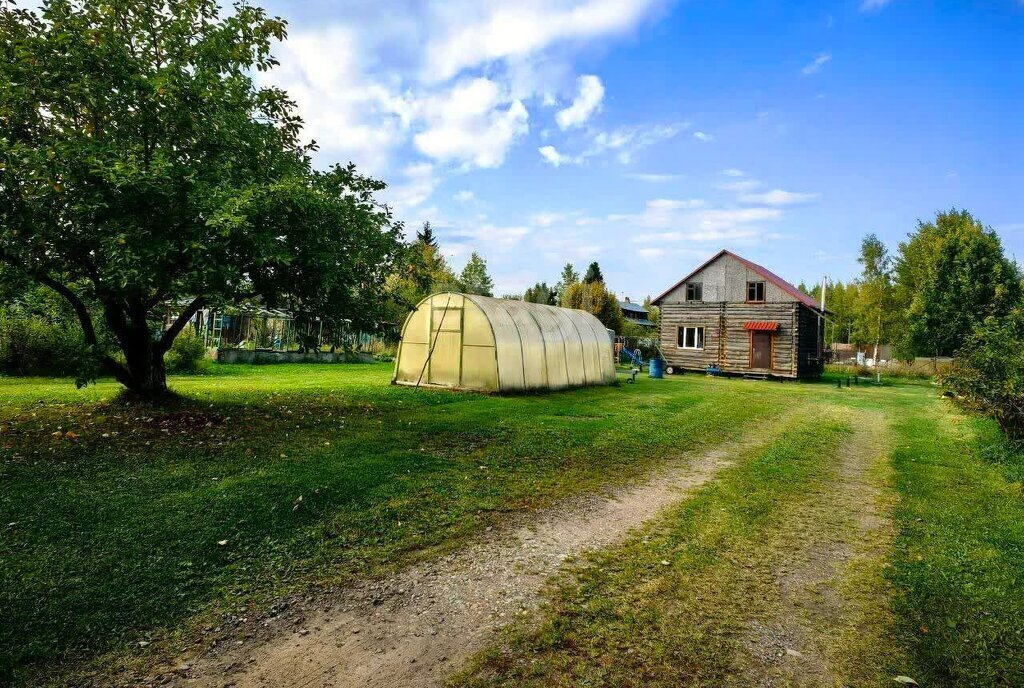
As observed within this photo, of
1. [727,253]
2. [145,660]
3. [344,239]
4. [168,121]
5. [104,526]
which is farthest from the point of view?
[727,253]

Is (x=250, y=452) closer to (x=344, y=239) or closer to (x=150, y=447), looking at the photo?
(x=150, y=447)

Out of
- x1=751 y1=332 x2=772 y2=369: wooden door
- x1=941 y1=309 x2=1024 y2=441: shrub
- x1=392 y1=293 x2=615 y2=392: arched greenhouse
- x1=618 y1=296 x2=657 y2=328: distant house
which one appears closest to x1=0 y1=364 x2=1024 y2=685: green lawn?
x1=941 y1=309 x2=1024 y2=441: shrub

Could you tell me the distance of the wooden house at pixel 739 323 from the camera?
29.6m

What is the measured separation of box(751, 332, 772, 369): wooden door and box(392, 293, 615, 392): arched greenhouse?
15.1 meters

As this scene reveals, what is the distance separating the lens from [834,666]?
367cm

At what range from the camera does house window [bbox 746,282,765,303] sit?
3055 cm

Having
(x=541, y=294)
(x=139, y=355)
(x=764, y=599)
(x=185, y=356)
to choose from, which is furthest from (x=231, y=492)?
(x=541, y=294)

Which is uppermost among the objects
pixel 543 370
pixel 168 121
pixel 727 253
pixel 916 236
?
pixel 916 236

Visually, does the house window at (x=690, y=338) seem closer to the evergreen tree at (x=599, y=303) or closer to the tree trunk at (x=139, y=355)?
the evergreen tree at (x=599, y=303)

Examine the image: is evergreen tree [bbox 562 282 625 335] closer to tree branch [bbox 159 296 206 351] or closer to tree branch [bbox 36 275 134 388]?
tree branch [bbox 159 296 206 351]

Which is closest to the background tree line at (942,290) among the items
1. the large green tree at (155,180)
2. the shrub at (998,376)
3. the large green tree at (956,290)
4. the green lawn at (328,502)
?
the large green tree at (956,290)

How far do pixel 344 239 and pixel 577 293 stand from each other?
133 feet

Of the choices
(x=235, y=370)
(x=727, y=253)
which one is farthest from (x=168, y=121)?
(x=727, y=253)

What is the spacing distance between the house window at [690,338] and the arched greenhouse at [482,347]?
1489 centimetres
